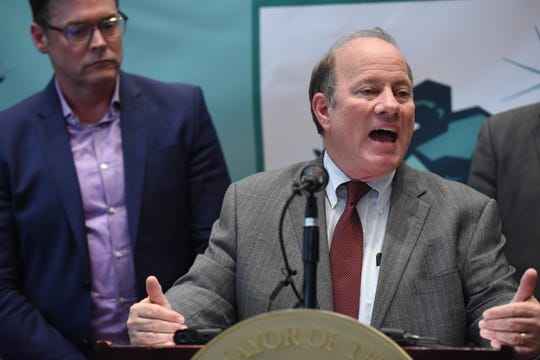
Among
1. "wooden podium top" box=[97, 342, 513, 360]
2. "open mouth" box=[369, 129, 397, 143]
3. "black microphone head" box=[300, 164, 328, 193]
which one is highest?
"black microphone head" box=[300, 164, 328, 193]

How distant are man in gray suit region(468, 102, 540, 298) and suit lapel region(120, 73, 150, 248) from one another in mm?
1207

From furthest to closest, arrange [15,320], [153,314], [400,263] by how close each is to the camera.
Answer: [15,320] < [400,263] < [153,314]

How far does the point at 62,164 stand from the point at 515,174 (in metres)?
1.63

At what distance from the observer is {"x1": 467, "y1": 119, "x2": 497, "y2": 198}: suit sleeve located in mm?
3476

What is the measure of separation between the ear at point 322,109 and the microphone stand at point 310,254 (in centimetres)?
95

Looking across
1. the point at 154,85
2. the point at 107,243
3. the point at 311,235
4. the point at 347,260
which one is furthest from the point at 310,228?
the point at 154,85

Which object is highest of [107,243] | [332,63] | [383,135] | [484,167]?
[332,63]

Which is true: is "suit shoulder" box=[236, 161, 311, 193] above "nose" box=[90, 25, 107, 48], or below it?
below

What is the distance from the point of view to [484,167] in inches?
138

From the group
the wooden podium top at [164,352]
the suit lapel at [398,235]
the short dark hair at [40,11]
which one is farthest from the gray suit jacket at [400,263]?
the short dark hair at [40,11]

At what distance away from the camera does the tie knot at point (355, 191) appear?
2.81 m

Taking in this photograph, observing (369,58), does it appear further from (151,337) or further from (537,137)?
(151,337)

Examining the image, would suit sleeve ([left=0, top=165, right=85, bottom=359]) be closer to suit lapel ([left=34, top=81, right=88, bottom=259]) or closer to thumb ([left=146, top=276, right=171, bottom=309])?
suit lapel ([left=34, top=81, right=88, bottom=259])

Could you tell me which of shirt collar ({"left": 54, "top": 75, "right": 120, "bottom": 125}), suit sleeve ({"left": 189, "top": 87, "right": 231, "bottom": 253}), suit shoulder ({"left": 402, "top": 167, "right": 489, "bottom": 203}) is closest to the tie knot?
→ suit shoulder ({"left": 402, "top": 167, "right": 489, "bottom": 203})
